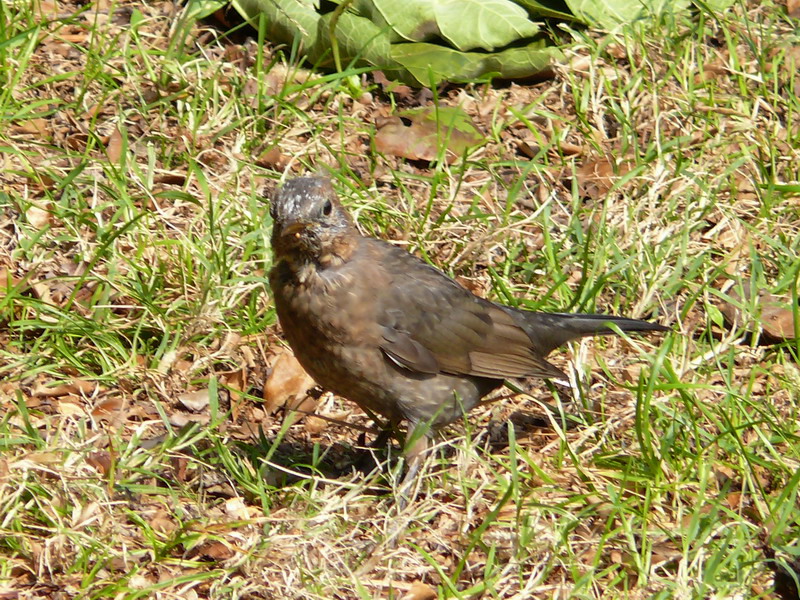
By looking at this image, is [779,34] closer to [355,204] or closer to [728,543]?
[355,204]

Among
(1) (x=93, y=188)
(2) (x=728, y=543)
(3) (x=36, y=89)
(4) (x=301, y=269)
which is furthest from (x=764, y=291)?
(3) (x=36, y=89)

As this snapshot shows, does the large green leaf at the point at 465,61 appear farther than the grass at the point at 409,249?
Yes

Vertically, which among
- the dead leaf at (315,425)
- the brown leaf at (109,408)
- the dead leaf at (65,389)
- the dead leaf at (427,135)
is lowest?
the dead leaf at (315,425)

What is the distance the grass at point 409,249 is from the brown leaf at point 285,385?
49 mm

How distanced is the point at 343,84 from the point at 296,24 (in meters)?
0.40

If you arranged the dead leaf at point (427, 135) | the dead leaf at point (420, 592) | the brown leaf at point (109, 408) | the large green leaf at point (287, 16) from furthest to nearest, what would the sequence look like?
the large green leaf at point (287, 16) < the dead leaf at point (427, 135) < the brown leaf at point (109, 408) < the dead leaf at point (420, 592)

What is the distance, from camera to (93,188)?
5.38 meters

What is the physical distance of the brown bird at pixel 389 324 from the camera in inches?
164

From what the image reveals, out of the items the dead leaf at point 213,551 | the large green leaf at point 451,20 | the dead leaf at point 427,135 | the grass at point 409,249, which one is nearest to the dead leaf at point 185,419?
the grass at point 409,249

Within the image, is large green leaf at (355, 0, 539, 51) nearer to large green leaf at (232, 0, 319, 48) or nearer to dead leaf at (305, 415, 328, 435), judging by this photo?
large green leaf at (232, 0, 319, 48)

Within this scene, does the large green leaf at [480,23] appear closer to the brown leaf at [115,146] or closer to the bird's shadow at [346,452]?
the brown leaf at [115,146]

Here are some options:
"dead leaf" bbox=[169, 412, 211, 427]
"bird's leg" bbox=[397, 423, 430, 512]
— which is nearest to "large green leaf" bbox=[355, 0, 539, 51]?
"dead leaf" bbox=[169, 412, 211, 427]

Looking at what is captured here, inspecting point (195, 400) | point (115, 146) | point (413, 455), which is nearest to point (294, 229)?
point (413, 455)

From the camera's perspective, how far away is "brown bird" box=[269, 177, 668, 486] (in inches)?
164
